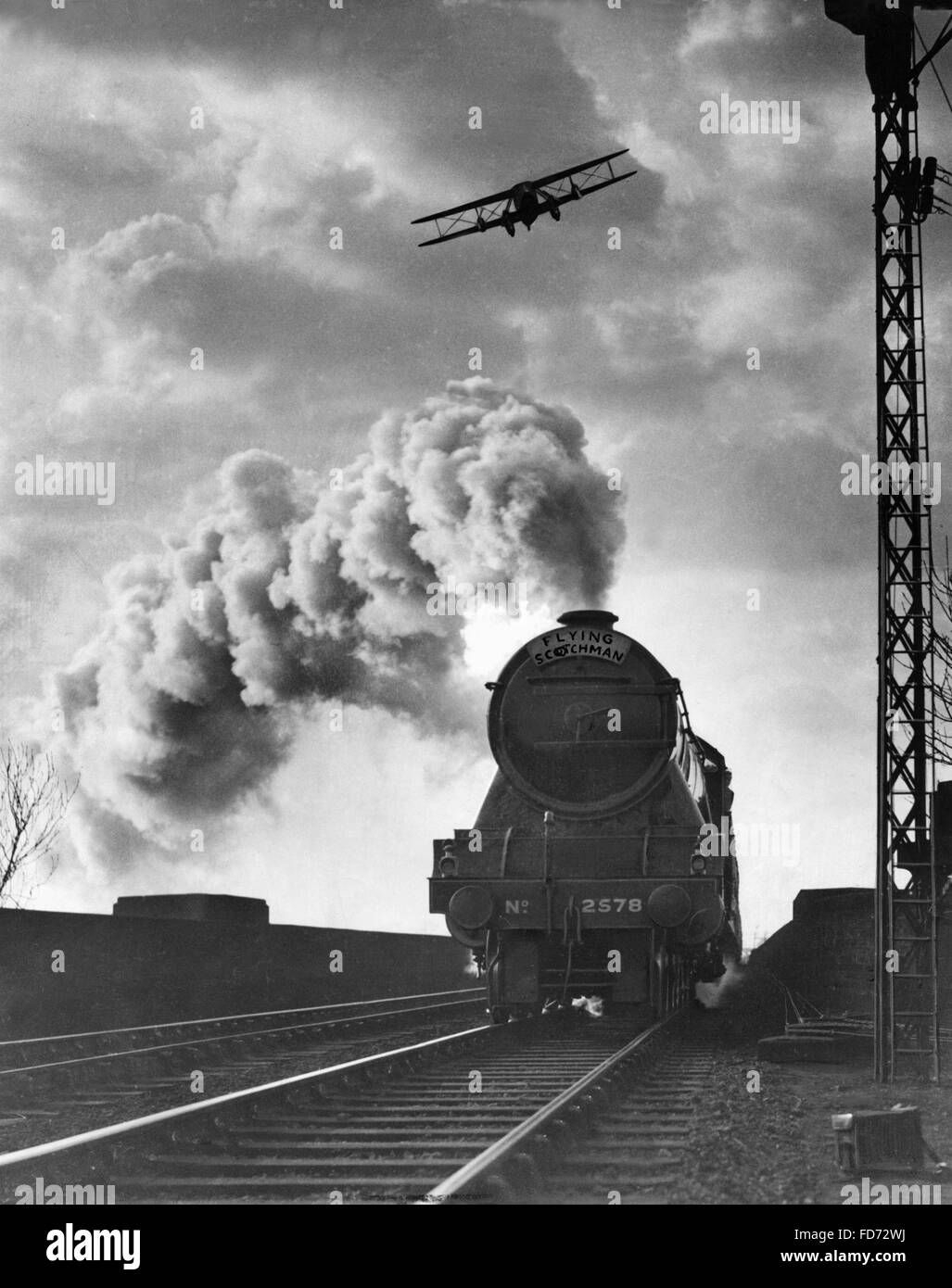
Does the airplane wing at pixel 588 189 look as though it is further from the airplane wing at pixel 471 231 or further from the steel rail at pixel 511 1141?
the steel rail at pixel 511 1141

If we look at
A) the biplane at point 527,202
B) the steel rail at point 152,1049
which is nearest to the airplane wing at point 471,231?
the biplane at point 527,202

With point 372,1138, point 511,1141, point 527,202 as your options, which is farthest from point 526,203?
point 511,1141

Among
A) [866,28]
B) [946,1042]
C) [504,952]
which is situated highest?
[866,28]

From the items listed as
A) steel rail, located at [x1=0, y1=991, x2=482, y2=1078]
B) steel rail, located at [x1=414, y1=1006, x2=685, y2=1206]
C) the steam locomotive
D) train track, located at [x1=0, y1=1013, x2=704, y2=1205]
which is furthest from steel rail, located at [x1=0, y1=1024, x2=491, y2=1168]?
the steam locomotive

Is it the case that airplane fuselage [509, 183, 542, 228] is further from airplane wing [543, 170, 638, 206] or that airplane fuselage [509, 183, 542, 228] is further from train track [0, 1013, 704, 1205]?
train track [0, 1013, 704, 1205]
